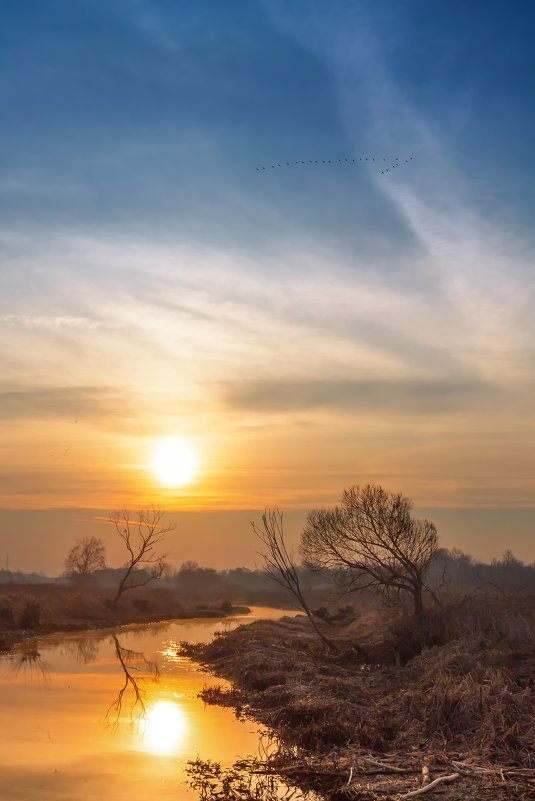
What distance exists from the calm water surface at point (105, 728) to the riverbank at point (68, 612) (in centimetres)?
912

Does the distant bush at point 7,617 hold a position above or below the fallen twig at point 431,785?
below

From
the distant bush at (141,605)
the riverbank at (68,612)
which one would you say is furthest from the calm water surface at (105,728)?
the distant bush at (141,605)

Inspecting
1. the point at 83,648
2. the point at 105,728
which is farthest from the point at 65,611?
the point at 105,728

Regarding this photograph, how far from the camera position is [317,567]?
1475 inches

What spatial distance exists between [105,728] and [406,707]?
331 inches

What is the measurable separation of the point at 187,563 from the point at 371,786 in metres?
136

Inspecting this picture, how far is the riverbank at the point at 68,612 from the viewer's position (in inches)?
1684

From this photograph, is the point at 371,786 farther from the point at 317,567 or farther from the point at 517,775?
the point at 317,567

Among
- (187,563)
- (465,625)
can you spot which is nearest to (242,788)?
(465,625)

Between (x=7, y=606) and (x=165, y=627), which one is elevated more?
(x=7, y=606)

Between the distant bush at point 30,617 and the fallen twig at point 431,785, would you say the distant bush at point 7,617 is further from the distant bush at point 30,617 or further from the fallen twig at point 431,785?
the fallen twig at point 431,785

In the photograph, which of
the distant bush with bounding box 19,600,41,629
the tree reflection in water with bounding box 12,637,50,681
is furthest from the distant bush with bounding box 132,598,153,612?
the tree reflection in water with bounding box 12,637,50,681

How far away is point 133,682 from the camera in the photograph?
26.2 m

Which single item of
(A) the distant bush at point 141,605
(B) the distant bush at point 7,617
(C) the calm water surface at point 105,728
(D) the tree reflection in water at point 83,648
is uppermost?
(C) the calm water surface at point 105,728
